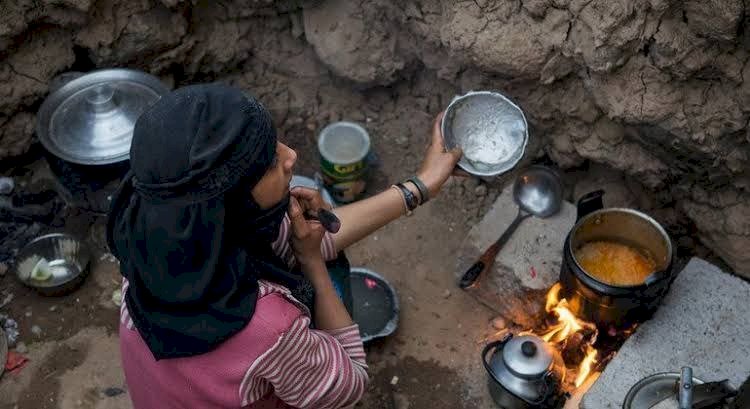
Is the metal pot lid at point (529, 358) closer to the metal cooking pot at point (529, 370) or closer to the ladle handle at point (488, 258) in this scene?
the metal cooking pot at point (529, 370)

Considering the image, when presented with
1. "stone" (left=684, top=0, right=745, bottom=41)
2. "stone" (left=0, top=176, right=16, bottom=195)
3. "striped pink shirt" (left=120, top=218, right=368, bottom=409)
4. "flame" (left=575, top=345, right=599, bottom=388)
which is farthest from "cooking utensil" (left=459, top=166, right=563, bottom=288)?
"stone" (left=0, top=176, right=16, bottom=195)

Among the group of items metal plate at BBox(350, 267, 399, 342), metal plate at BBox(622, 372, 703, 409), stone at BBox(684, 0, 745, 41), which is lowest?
metal plate at BBox(350, 267, 399, 342)

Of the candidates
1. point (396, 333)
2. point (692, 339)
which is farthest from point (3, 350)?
point (692, 339)

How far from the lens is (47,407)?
3.32 meters

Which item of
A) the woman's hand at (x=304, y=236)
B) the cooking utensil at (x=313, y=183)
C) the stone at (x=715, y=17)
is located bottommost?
the cooking utensil at (x=313, y=183)

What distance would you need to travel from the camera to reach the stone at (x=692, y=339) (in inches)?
111

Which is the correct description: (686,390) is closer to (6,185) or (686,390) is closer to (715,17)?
(715,17)

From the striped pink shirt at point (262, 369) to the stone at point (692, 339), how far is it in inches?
45.8

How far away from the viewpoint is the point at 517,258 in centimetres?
336

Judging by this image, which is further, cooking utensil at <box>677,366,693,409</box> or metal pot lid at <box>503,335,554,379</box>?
metal pot lid at <box>503,335,554,379</box>

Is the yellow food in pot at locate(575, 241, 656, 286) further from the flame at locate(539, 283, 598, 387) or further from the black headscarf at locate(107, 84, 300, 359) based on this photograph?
the black headscarf at locate(107, 84, 300, 359)

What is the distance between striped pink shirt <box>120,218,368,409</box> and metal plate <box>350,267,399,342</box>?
114cm

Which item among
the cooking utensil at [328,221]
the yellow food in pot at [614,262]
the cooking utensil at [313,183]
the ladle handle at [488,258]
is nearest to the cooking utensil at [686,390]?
the yellow food in pot at [614,262]

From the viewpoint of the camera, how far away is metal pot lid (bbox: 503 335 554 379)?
2.84 meters
